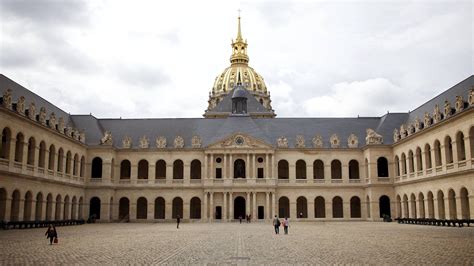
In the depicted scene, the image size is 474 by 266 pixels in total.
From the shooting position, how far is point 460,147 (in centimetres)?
4938

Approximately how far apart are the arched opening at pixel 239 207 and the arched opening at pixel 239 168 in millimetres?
3123

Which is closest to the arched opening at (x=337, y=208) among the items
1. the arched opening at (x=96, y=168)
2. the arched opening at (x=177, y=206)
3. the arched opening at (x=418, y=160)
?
the arched opening at (x=418, y=160)

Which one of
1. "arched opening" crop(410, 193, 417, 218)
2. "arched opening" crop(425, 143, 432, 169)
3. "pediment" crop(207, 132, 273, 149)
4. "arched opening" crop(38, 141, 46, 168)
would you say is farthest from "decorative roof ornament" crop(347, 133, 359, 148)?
"arched opening" crop(38, 141, 46, 168)

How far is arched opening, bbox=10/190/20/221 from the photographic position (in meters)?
47.8

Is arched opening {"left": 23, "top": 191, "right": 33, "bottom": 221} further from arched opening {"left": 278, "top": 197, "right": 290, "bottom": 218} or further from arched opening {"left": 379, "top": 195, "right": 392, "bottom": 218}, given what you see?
arched opening {"left": 379, "top": 195, "right": 392, "bottom": 218}

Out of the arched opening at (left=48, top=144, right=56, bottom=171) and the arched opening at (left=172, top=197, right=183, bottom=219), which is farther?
the arched opening at (left=172, top=197, right=183, bottom=219)

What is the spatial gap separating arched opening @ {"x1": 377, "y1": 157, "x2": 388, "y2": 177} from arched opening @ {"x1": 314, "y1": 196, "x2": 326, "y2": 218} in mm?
8927

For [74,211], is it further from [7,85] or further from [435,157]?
[435,157]

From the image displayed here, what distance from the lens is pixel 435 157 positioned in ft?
178

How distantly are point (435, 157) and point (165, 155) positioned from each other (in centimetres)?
3606

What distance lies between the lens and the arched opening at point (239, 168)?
2849 inches

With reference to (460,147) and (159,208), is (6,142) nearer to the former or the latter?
(159,208)

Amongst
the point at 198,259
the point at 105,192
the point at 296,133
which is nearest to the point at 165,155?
the point at 105,192

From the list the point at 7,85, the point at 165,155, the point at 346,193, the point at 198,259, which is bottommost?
the point at 198,259
